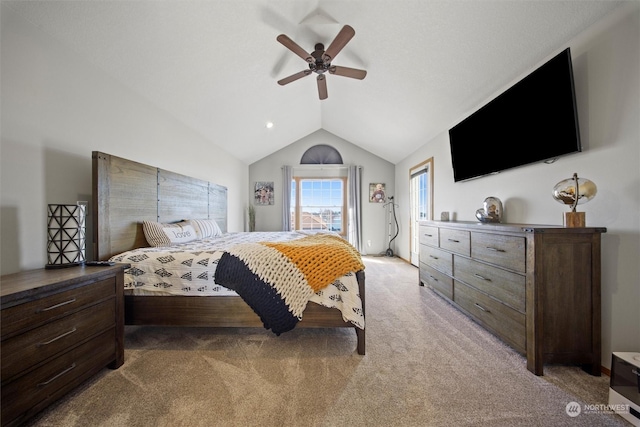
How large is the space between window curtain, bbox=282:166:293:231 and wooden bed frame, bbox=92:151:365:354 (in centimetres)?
329

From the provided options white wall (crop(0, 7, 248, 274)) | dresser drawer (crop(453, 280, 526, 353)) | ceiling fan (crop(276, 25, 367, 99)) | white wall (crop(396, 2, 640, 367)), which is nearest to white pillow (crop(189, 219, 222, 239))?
white wall (crop(0, 7, 248, 274))

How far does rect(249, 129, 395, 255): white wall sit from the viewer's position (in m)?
5.87

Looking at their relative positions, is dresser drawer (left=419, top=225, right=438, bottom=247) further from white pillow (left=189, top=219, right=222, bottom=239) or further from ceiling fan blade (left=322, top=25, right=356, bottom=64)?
white pillow (left=189, top=219, right=222, bottom=239)

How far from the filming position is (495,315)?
1.83 m

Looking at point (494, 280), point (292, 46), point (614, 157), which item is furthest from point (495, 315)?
point (292, 46)

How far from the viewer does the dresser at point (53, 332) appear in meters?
1.00

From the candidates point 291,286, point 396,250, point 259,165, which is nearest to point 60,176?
point 291,286

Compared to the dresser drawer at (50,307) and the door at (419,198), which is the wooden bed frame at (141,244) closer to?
the dresser drawer at (50,307)

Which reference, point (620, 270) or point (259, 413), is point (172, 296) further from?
point (620, 270)

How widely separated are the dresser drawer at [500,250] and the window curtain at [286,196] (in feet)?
13.8

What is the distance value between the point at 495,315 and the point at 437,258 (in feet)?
3.35

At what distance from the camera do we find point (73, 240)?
154cm

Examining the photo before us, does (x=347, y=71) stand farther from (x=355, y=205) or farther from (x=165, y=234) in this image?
(x=355, y=205)

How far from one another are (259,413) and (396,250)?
4.98m
